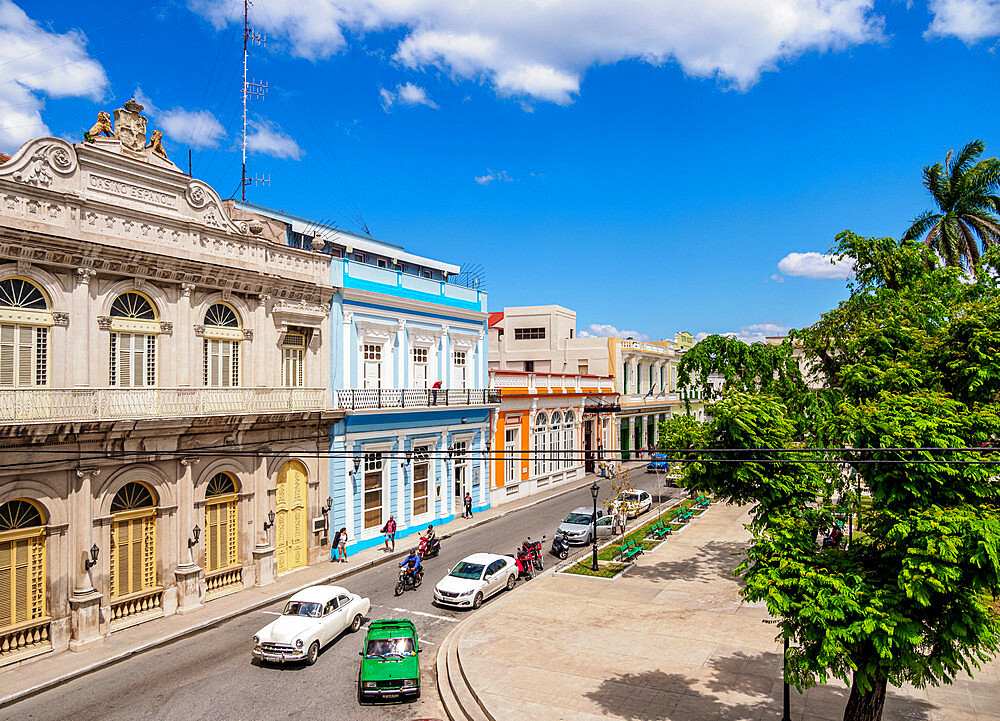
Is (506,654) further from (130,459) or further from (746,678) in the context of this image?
(130,459)

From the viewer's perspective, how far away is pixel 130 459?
64.7 feet

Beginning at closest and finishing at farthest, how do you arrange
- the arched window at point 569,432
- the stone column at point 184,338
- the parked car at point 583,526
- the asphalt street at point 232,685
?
the asphalt street at point 232,685, the stone column at point 184,338, the parked car at point 583,526, the arched window at point 569,432

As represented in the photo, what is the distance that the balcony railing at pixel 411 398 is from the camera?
91.9 feet

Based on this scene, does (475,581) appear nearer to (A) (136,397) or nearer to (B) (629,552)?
(B) (629,552)

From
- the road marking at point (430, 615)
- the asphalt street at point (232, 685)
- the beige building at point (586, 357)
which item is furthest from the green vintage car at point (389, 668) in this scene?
the beige building at point (586, 357)

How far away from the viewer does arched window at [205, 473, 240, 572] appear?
878 inches

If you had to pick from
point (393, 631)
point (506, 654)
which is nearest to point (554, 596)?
point (506, 654)

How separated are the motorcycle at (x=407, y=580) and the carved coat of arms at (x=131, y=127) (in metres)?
16.0

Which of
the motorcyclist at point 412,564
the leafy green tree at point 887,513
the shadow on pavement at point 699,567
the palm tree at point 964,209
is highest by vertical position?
the palm tree at point 964,209

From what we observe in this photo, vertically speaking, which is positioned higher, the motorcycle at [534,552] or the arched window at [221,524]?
the arched window at [221,524]

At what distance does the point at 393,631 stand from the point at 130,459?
972cm

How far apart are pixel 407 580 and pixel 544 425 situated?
73.1 ft

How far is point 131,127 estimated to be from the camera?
2084cm

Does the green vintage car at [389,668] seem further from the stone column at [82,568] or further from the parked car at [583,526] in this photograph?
the parked car at [583,526]
